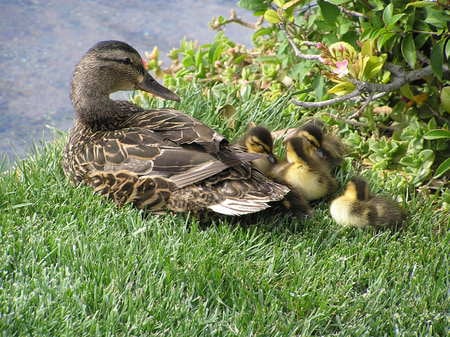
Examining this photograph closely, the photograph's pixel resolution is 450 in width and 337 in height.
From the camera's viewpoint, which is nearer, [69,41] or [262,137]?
[262,137]

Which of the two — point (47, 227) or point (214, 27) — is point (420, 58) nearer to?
point (214, 27)

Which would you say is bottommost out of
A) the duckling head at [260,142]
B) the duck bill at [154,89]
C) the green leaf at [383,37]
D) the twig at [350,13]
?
the duckling head at [260,142]

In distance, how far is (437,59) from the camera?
4312mm

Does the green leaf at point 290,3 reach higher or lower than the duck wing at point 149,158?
higher

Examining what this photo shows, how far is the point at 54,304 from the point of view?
3.21 meters

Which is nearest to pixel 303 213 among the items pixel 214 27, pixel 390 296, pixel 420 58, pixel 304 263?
pixel 304 263

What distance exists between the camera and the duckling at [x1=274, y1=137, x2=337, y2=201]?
429 cm

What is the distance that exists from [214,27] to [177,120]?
1598 millimetres

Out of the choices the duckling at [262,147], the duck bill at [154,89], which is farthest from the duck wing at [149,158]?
the duck bill at [154,89]

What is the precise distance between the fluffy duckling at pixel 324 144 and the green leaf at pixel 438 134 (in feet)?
1.55

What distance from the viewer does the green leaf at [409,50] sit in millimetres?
4414

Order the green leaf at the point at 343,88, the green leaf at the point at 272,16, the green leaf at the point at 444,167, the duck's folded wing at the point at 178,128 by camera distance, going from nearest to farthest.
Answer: the duck's folded wing at the point at 178,128 → the green leaf at the point at 444,167 → the green leaf at the point at 343,88 → the green leaf at the point at 272,16

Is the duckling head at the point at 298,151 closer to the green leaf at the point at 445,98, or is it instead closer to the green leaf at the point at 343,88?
the green leaf at the point at 343,88

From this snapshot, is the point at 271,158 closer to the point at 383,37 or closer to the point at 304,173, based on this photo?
the point at 304,173
